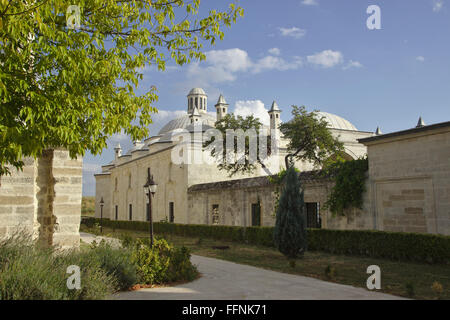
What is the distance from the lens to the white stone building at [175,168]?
26.8 metres

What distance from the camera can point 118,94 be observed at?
7.11 metres

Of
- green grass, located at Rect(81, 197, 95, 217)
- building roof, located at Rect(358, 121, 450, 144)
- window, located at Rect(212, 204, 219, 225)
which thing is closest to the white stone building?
window, located at Rect(212, 204, 219, 225)

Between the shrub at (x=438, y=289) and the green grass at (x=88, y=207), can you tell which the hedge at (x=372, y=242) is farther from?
the green grass at (x=88, y=207)

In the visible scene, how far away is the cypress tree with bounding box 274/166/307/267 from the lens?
11273 mm

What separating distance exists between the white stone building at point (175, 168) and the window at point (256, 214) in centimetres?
555

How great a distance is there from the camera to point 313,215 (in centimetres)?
1600

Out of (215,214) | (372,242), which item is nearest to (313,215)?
(372,242)

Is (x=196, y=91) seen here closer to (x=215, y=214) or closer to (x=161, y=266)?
(x=215, y=214)
